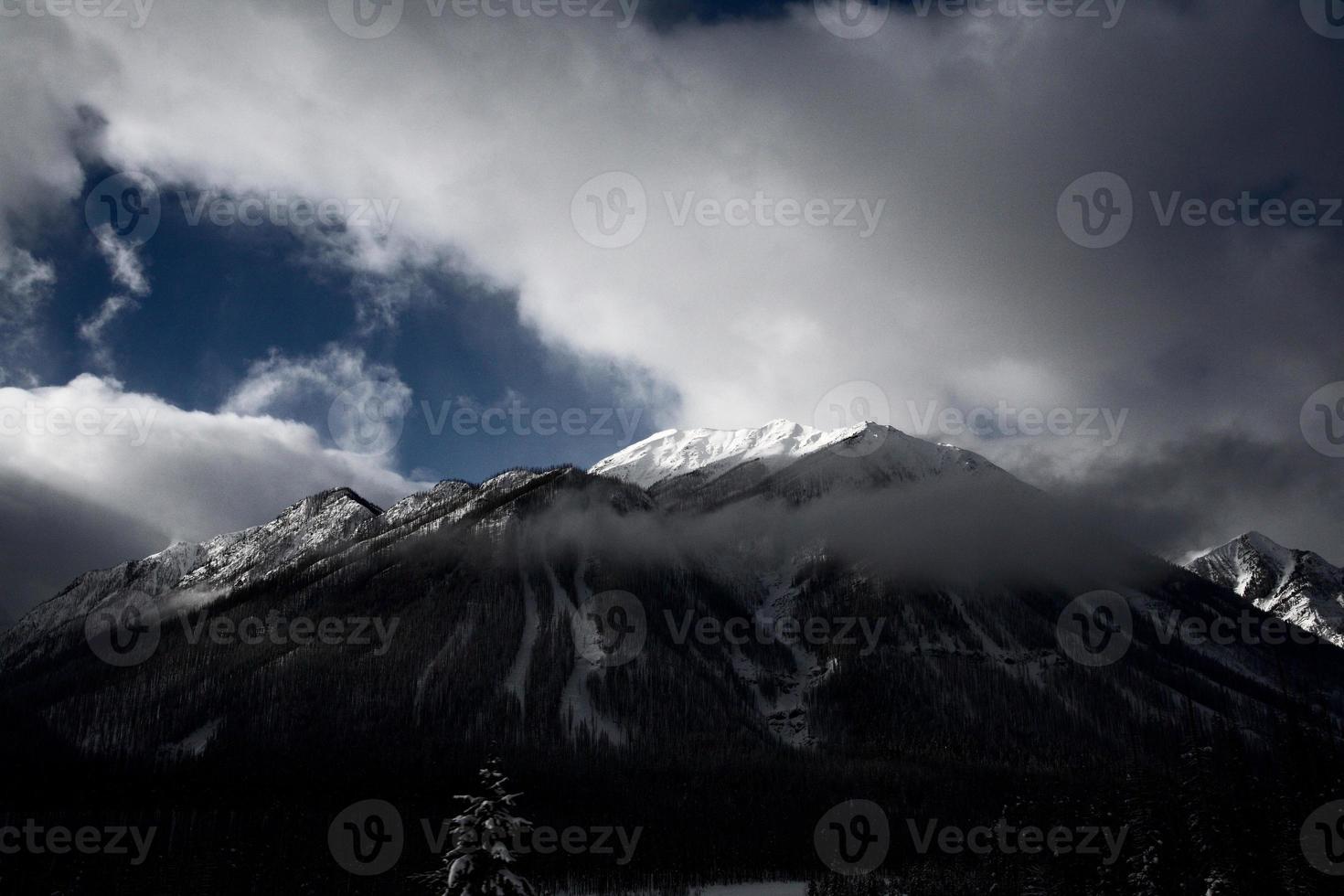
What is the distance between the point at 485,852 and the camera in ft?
103

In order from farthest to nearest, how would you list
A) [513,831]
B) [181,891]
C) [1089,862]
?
[181,891]
[1089,862]
[513,831]

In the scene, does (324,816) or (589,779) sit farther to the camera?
(589,779)

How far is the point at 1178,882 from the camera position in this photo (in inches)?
2717

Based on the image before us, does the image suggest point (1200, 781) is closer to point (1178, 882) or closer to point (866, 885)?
point (1178, 882)

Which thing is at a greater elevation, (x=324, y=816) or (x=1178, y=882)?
(x=324, y=816)

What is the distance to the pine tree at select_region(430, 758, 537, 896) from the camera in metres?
30.8

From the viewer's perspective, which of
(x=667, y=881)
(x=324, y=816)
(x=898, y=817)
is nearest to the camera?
(x=667, y=881)

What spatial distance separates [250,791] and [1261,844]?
192179 millimetres

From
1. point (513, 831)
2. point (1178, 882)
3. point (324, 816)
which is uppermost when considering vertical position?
point (324, 816)

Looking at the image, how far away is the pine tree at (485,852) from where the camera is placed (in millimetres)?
30812

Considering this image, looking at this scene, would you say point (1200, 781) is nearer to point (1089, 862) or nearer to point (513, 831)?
point (1089, 862)

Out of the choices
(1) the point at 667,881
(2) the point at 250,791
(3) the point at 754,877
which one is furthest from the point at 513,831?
(2) the point at 250,791

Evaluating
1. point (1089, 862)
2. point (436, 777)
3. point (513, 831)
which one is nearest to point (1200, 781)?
point (1089, 862)

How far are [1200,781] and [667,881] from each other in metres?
97.6
